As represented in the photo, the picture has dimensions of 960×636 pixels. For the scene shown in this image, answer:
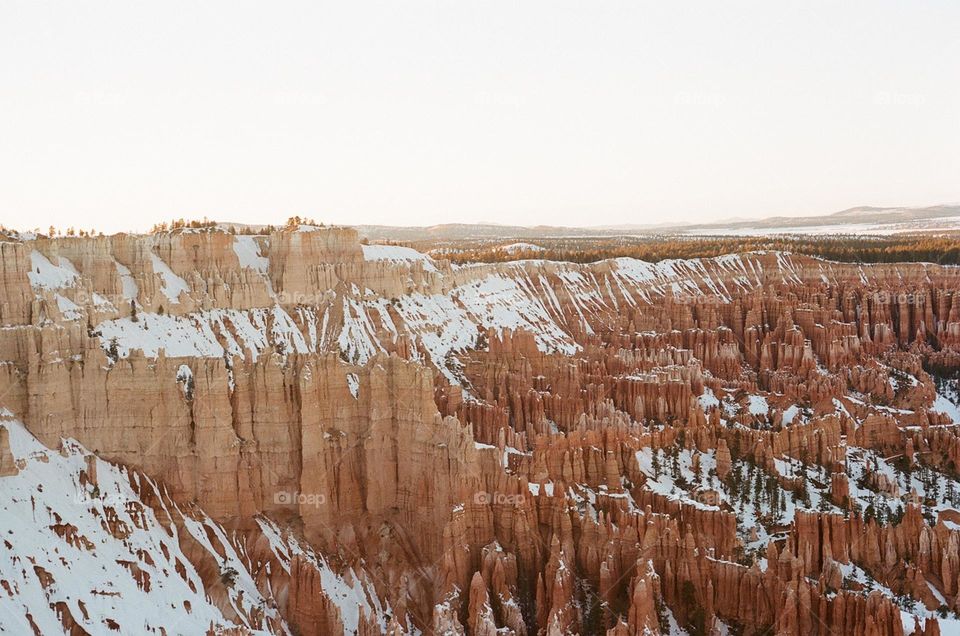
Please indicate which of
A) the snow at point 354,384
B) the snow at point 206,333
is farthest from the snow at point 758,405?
the snow at point 206,333

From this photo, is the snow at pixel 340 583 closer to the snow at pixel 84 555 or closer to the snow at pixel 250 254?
the snow at pixel 84 555

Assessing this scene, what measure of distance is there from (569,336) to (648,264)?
2402cm

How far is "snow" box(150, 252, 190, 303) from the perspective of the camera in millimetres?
49781

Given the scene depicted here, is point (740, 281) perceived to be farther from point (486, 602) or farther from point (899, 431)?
point (486, 602)

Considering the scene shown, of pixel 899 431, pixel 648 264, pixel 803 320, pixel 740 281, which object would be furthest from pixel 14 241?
pixel 740 281

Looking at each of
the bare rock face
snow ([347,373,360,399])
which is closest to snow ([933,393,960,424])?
snow ([347,373,360,399])

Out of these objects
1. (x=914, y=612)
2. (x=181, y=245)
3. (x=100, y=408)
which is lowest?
(x=914, y=612)

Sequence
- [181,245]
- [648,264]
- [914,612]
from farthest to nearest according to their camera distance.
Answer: [648,264] < [181,245] < [914,612]

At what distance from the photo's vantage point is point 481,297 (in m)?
75.2

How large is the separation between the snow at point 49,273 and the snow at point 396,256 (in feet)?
81.5

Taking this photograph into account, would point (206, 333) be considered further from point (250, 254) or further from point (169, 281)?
point (250, 254)

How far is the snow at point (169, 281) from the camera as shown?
4978 cm

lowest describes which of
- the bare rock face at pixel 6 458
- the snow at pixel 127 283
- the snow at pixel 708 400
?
the snow at pixel 708 400

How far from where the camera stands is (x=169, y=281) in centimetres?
5125
